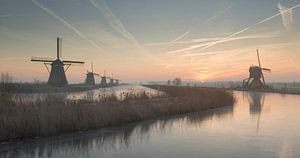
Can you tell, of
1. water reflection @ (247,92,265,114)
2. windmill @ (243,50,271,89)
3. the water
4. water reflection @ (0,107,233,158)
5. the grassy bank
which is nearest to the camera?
the water

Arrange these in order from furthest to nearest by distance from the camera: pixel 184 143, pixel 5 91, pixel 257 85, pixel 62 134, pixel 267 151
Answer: pixel 257 85
pixel 5 91
pixel 62 134
pixel 184 143
pixel 267 151

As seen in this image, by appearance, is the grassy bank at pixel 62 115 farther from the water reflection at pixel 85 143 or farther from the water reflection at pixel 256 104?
the water reflection at pixel 256 104

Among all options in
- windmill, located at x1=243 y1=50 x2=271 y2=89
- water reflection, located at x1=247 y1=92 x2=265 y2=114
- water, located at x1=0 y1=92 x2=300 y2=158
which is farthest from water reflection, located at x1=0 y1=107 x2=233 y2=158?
windmill, located at x1=243 y1=50 x2=271 y2=89

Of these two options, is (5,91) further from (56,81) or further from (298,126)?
(56,81)

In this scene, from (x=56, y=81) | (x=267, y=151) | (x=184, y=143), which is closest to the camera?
(x=267, y=151)

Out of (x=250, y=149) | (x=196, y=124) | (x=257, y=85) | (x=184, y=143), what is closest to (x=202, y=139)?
(x=184, y=143)

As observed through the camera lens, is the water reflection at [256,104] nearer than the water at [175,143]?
No

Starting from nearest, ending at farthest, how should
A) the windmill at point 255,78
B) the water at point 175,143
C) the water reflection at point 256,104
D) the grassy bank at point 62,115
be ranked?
the water at point 175,143 → the grassy bank at point 62,115 → the water reflection at point 256,104 → the windmill at point 255,78

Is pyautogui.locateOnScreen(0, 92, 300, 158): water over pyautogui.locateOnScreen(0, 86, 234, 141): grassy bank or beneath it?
beneath

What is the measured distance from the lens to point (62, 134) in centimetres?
1346

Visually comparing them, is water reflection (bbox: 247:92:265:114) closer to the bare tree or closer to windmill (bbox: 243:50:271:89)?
the bare tree

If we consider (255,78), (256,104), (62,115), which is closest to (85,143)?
(62,115)

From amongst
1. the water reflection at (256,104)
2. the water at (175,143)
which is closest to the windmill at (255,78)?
the water reflection at (256,104)

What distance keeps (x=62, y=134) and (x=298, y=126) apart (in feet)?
34.2
